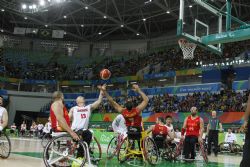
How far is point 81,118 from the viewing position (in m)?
8.01

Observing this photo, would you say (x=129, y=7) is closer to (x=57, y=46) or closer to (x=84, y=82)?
(x=84, y=82)

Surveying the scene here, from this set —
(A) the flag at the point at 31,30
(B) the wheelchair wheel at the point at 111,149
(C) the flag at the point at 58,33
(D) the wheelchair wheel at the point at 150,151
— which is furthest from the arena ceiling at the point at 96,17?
(D) the wheelchair wheel at the point at 150,151

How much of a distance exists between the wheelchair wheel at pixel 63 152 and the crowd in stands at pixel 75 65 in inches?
1101

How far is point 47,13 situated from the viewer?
39.2 meters

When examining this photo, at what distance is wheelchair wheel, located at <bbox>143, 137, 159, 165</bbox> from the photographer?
8602mm

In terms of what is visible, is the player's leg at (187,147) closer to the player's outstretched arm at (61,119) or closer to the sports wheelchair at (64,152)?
the sports wheelchair at (64,152)

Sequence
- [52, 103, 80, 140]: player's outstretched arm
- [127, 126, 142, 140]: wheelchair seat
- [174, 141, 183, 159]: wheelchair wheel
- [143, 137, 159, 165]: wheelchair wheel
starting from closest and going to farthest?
[52, 103, 80, 140]: player's outstretched arm, [143, 137, 159, 165]: wheelchair wheel, [127, 126, 142, 140]: wheelchair seat, [174, 141, 183, 159]: wheelchair wheel

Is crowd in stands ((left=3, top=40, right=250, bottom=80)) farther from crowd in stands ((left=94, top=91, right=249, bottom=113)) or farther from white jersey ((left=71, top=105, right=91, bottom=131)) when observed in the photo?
white jersey ((left=71, top=105, right=91, bottom=131))

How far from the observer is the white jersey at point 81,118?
7.98 metres

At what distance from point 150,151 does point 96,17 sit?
3168 cm

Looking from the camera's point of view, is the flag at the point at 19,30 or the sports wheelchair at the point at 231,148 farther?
the flag at the point at 19,30

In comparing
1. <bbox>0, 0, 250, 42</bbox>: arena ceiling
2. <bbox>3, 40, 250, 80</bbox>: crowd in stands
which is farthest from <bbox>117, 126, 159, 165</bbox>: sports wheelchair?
<bbox>3, 40, 250, 80</bbox>: crowd in stands

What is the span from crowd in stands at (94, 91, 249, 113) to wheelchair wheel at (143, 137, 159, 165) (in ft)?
50.7

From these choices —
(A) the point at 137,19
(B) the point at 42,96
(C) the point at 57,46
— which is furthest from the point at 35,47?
(A) the point at 137,19
